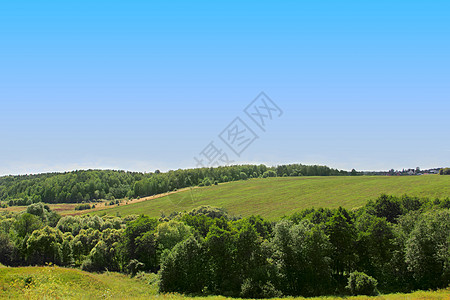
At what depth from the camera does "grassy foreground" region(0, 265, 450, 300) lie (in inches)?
1014

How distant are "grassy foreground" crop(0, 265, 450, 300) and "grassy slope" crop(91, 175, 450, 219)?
204 ft

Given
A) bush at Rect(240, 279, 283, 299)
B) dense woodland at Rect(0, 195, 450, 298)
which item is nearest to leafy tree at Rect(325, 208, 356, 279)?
dense woodland at Rect(0, 195, 450, 298)

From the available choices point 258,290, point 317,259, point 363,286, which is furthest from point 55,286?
point 363,286

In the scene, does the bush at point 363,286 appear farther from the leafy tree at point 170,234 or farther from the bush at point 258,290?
the leafy tree at point 170,234

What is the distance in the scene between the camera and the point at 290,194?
12938 cm

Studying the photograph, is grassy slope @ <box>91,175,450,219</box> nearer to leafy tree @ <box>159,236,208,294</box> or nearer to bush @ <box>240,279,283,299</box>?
leafy tree @ <box>159,236,208,294</box>

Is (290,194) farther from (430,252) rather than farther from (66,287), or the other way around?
(66,287)

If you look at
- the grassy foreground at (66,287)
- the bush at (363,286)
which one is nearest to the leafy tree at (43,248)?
the grassy foreground at (66,287)

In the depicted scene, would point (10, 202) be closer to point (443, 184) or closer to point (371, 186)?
point (371, 186)

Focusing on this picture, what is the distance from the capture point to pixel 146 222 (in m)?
69.1

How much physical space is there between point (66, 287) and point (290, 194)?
4188 inches

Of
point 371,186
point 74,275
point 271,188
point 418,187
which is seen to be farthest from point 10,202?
point 418,187

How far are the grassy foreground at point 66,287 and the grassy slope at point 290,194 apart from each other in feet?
204

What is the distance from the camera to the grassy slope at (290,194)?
104m
